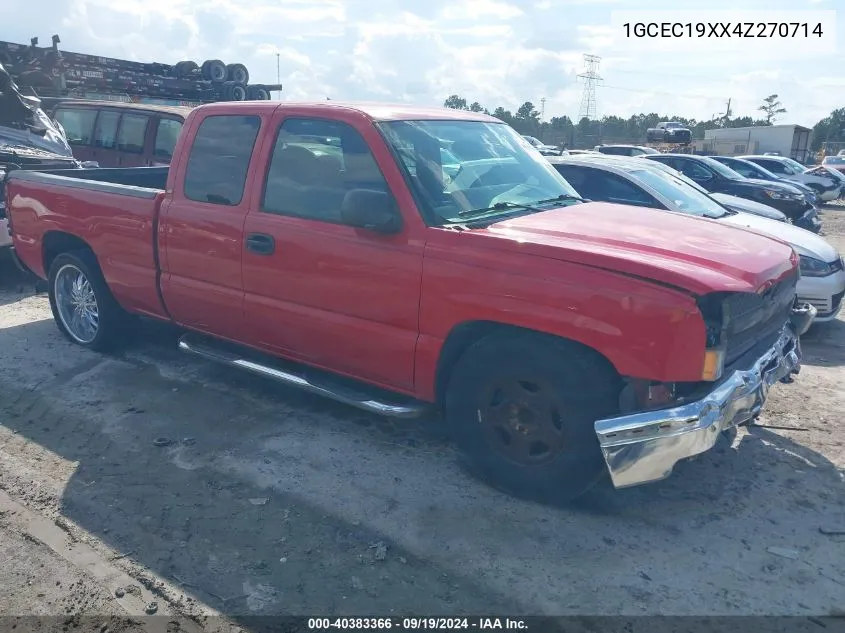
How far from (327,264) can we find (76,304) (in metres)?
3.02

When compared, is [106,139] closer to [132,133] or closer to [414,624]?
[132,133]

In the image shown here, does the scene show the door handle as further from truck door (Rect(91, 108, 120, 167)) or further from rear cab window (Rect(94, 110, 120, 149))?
rear cab window (Rect(94, 110, 120, 149))

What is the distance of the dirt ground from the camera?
3.00m

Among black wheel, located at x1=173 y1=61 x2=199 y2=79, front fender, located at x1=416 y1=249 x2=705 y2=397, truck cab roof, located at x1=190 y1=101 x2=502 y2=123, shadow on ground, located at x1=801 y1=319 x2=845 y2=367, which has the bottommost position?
shadow on ground, located at x1=801 y1=319 x2=845 y2=367

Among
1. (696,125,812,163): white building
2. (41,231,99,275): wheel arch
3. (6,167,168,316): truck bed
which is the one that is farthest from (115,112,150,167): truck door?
(696,125,812,163): white building

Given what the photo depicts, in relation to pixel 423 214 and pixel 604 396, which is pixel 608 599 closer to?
pixel 604 396

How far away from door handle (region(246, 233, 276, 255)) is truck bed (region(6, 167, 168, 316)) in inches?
37.9

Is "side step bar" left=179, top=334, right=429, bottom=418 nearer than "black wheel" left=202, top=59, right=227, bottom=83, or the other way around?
"side step bar" left=179, top=334, right=429, bottom=418

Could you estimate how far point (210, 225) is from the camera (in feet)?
14.9

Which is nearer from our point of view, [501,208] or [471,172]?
[501,208]

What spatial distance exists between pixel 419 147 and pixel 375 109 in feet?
1.44

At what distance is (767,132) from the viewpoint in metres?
44.2

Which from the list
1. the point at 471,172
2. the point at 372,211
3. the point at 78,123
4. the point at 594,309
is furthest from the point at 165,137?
the point at 594,309

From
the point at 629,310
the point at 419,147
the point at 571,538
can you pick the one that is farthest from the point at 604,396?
the point at 419,147
